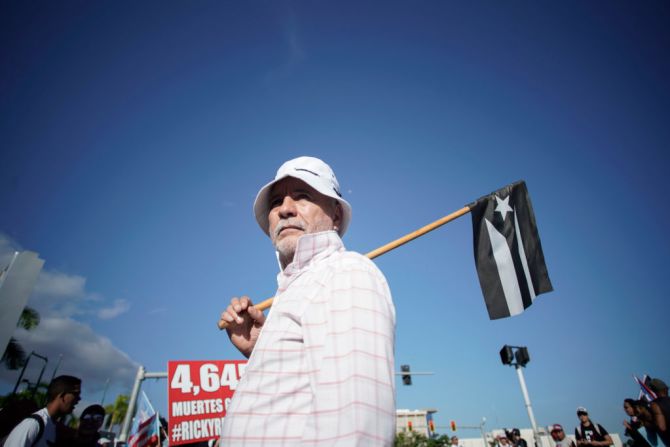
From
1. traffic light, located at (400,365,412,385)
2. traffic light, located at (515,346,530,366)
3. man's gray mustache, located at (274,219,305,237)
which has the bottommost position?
man's gray mustache, located at (274,219,305,237)

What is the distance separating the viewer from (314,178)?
6.79 ft

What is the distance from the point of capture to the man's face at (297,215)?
202cm

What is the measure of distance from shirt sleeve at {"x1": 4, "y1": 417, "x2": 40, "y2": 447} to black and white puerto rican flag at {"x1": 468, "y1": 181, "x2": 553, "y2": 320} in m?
6.56

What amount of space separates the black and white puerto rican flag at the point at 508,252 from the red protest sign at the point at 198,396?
7.97m

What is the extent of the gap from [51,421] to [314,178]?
571cm

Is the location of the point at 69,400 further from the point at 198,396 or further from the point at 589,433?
the point at 589,433

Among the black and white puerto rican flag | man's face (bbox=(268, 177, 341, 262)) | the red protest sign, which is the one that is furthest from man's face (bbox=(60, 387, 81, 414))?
the black and white puerto rican flag

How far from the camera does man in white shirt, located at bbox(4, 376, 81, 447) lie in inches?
158

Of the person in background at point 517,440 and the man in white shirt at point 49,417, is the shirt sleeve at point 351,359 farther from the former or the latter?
the person in background at point 517,440

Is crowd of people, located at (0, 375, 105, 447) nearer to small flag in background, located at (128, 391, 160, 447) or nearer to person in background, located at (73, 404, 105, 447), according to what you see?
person in background, located at (73, 404, 105, 447)

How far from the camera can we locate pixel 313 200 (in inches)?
85.0

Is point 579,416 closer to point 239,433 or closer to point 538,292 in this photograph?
point 538,292

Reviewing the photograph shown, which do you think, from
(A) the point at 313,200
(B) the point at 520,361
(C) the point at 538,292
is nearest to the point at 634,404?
(C) the point at 538,292

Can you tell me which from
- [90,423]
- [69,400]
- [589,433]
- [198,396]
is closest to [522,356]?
[589,433]
